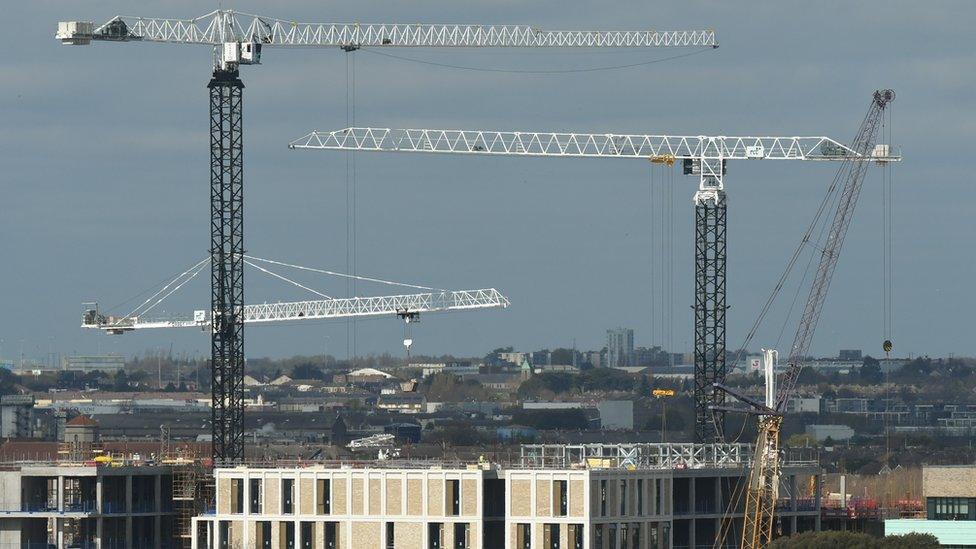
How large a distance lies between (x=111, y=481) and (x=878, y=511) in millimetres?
50326

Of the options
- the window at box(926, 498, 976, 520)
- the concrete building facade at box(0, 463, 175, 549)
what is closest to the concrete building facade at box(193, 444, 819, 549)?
the concrete building facade at box(0, 463, 175, 549)

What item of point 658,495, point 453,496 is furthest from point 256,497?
point 658,495

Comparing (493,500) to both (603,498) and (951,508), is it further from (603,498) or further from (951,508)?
(951,508)

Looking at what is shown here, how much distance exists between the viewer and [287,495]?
12862 cm

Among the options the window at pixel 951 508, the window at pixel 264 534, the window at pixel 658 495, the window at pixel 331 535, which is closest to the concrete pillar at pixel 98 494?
the window at pixel 264 534

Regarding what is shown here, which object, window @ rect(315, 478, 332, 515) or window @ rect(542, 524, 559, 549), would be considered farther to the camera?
window @ rect(315, 478, 332, 515)

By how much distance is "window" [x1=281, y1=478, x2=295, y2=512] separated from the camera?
Answer: 128500 millimetres

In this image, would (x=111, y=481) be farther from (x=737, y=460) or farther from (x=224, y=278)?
(x=737, y=460)

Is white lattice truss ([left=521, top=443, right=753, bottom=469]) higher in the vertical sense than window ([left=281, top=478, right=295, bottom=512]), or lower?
higher

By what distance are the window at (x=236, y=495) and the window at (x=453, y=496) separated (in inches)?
501

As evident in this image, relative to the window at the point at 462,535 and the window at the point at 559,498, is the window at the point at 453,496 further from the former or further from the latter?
the window at the point at 559,498

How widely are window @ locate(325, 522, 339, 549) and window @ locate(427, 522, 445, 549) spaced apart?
17.9ft

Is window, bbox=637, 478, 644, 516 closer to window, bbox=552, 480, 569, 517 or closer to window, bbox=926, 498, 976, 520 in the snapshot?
window, bbox=552, 480, 569, 517

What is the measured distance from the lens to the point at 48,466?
5502 inches
